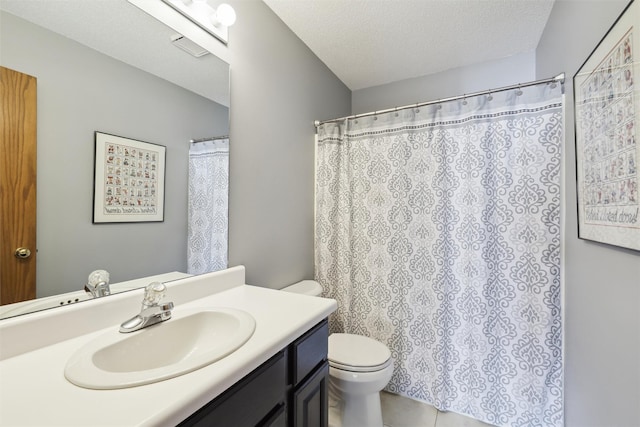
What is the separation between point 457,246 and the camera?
1.56 m

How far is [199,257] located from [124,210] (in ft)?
1.15

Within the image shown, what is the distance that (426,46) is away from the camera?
189 centimetres

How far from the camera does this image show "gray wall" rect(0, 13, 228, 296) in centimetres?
72

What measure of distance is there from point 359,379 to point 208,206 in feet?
3.71

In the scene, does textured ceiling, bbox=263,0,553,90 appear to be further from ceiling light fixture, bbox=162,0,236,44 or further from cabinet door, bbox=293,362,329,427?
cabinet door, bbox=293,362,329,427

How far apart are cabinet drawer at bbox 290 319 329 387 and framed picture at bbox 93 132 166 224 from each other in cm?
71

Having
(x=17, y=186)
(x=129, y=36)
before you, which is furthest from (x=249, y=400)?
(x=129, y=36)

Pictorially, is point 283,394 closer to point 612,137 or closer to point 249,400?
point 249,400

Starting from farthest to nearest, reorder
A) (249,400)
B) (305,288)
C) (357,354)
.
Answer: (305,288) < (357,354) < (249,400)

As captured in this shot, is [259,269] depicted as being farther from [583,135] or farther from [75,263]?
[583,135]

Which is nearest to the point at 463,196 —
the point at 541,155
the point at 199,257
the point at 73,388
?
the point at 541,155

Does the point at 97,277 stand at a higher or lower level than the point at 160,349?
higher

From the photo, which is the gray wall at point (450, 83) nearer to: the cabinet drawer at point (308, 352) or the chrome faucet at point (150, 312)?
the cabinet drawer at point (308, 352)

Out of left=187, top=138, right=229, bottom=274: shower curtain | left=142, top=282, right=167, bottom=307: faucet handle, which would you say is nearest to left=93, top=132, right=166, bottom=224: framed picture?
left=187, top=138, right=229, bottom=274: shower curtain
